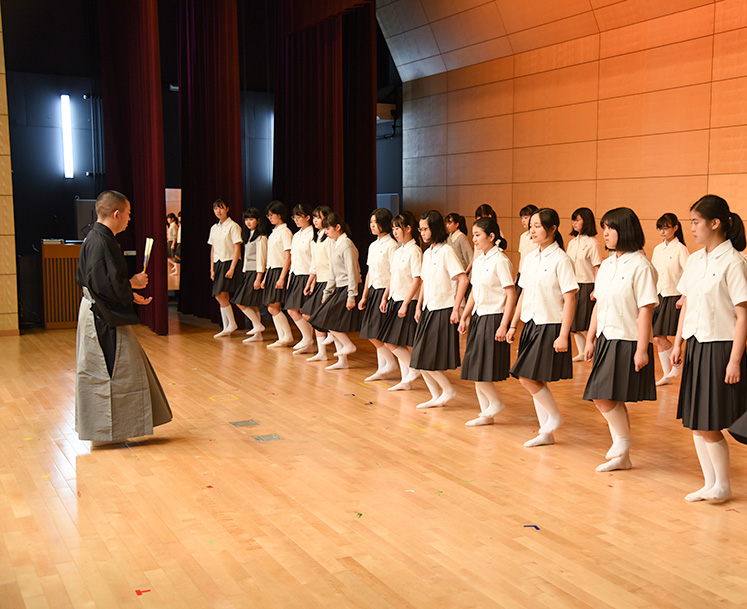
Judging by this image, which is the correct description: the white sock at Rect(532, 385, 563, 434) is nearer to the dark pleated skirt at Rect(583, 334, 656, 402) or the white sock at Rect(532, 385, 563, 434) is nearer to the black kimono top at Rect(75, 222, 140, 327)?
the dark pleated skirt at Rect(583, 334, 656, 402)

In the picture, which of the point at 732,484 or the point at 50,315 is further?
the point at 50,315

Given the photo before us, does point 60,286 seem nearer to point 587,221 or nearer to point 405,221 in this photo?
point 405,221

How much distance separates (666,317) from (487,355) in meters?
2.27

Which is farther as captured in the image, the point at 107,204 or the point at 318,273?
the point at 318,273

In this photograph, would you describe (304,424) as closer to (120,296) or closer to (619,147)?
(120,296)

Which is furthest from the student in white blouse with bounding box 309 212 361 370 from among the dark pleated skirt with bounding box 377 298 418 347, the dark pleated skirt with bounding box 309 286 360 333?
the dark pleated skirt with bounding box 377 298 418 347

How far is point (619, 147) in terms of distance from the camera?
884 cm

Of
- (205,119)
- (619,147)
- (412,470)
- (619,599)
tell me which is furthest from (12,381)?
(619,147)

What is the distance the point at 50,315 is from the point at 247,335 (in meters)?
2.59

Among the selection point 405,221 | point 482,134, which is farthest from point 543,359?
point 482,134

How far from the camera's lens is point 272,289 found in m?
8.02

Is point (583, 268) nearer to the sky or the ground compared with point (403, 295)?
nearer to the sky

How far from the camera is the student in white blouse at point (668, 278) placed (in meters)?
6.29

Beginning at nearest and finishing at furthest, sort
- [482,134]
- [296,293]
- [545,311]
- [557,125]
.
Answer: [545,311], [296,293], [557,125], [482,134]
